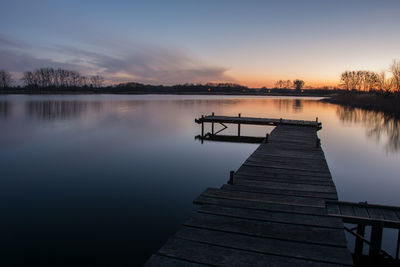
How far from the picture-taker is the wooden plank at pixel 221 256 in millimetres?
4066

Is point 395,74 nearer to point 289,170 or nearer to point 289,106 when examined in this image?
point 289,106

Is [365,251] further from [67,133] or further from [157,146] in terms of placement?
[67,133]

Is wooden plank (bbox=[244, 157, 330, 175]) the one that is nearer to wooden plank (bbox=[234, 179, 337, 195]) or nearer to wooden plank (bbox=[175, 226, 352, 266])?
wooden plank (bbox=[234, 179, 337, 195])

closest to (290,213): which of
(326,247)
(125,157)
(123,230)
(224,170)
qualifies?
(326,247)

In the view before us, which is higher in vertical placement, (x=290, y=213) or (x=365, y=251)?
(x=290, y=213)

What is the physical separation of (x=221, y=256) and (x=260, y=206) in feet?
7.62

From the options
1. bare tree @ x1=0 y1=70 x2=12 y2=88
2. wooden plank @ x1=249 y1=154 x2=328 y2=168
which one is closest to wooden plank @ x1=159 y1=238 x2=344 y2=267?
wooden plank @ x1=249 y1=154 x2=328 y2=168

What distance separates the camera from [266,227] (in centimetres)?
525

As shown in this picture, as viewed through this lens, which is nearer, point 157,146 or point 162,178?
point 162,178

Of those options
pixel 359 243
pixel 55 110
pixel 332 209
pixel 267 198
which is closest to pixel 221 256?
pixel 267 198

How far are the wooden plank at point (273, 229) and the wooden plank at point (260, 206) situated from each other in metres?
0.70

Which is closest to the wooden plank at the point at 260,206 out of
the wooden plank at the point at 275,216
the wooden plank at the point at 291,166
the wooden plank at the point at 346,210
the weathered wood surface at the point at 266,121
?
the wooden plank at the point at 275,216

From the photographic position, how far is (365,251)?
707 centimetres

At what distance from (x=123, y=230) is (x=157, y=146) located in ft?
41.3
